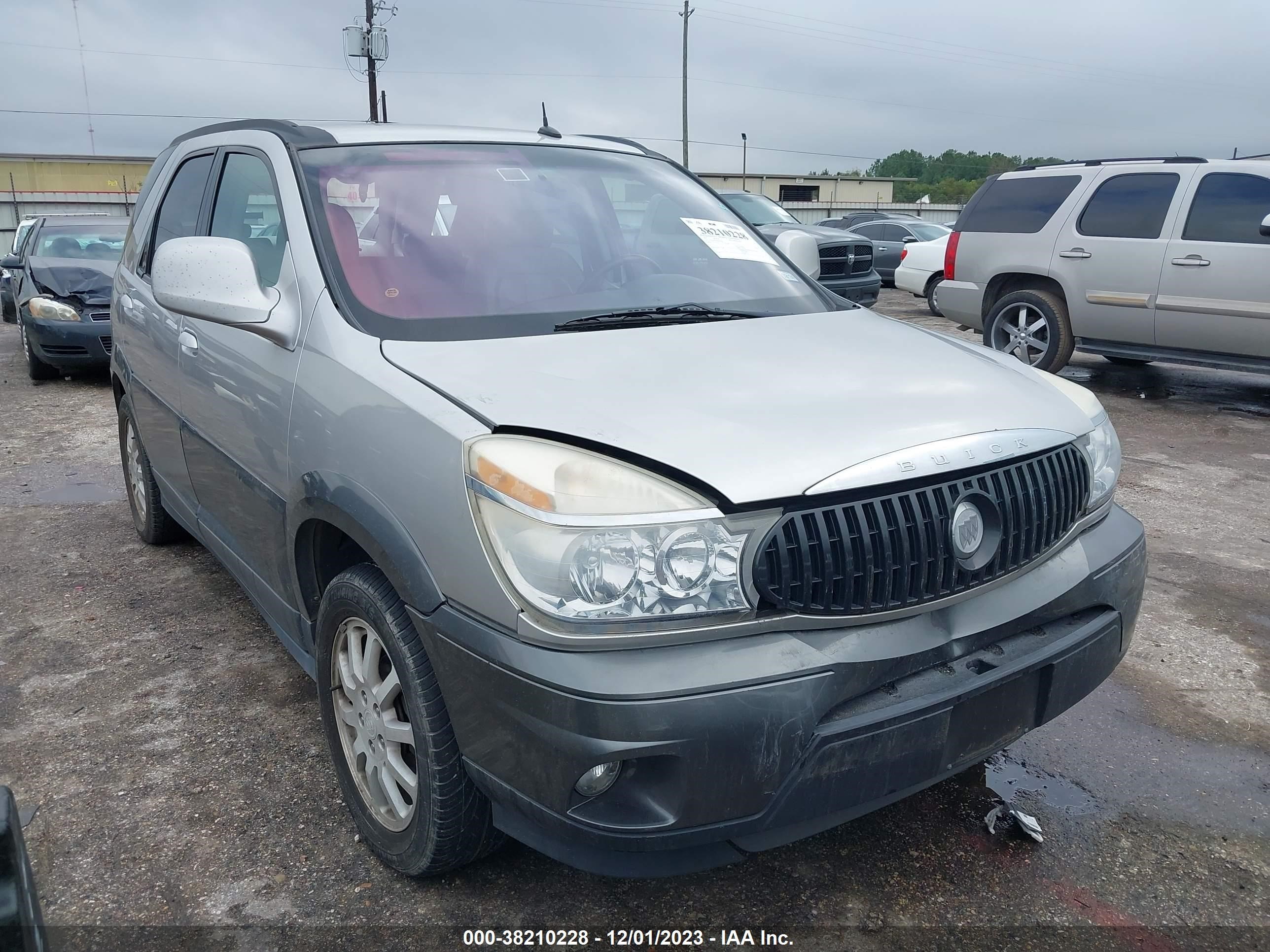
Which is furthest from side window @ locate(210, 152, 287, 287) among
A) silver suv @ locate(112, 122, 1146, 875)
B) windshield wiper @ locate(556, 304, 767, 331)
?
windshield wiper @ locate(556, 304, 767, 331)

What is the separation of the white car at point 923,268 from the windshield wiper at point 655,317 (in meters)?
11.7

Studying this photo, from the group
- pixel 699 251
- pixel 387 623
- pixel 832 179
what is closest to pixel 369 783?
pixel 387 623

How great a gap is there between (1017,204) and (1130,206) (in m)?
1.02

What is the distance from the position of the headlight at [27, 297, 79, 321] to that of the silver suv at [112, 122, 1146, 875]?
7.83m

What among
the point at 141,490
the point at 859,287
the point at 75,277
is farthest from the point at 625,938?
the point at 75,277

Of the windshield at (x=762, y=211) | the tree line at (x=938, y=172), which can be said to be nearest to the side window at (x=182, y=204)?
the windshield at (x=762, y=211)

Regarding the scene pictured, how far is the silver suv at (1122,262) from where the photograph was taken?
764 cm

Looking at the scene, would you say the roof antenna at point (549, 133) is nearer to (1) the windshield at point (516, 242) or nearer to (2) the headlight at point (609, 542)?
(1) the windshield at point (516, 242)

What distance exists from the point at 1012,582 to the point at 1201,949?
0.90 metres

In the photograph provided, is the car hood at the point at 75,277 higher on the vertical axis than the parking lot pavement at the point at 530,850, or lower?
higher

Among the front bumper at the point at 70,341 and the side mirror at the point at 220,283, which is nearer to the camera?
the side mirror at the point at 220,283

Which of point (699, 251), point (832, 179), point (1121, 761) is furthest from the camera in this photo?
point (832, 179)

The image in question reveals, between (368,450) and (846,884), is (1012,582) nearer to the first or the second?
(846,884)

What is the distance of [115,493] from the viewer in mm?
5941
